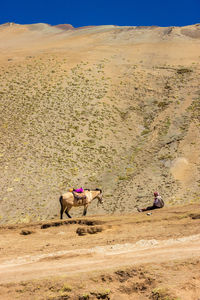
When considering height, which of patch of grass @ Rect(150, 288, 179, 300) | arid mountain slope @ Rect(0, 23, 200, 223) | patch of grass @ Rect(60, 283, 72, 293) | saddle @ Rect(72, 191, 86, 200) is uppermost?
arid mountain slope @ Rect(0, 23, 200, 223)

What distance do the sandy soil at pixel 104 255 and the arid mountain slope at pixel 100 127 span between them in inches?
334

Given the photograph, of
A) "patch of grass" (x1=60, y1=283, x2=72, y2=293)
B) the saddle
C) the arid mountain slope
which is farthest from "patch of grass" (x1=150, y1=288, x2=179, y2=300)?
the arid mountain slope

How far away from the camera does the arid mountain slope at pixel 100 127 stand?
27.6 metres

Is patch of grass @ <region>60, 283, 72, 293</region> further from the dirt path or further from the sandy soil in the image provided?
the dirt path

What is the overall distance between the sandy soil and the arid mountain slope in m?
8.48

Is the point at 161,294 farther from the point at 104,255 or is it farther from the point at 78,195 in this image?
the point at 78,195

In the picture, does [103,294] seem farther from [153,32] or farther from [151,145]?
[153,32]

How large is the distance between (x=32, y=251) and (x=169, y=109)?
33144 mm

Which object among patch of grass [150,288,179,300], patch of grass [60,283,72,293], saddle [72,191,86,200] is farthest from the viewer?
saddle [72,191,86,200]

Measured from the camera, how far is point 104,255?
12.4m

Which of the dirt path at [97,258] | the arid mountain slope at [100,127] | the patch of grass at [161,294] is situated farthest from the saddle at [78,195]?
the patch of grass at [161,294]

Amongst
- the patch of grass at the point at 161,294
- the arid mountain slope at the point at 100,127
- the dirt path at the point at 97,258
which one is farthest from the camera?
the arid mountain slope at the point at 100,127

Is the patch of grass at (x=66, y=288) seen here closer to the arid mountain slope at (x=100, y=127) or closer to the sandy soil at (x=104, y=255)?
the sandy soil at (x=104, y=255)

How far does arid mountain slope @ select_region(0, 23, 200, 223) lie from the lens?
27625 millimetres
